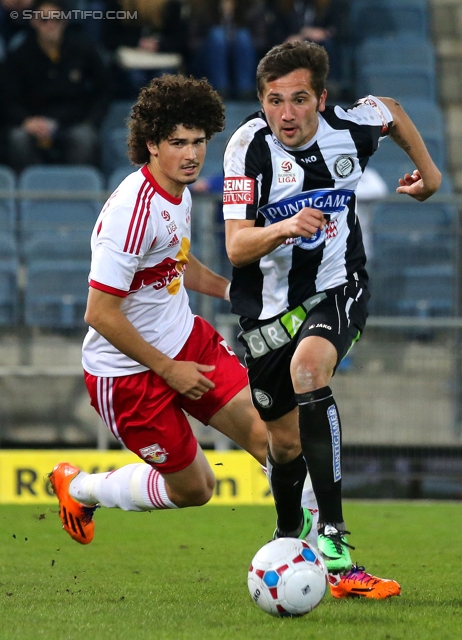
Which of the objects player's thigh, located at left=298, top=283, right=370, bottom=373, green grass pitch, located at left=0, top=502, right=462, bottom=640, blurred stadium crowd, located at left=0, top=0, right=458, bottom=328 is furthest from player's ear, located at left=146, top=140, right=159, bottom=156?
blurred stadium crowd, located at left=0, top=0, right=458, bottom=328

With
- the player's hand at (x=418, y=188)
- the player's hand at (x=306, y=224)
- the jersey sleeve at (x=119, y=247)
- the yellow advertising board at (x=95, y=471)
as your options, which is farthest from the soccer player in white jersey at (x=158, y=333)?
the yellow advertising board at (x=95, y=471)

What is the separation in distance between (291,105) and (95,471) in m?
4.94

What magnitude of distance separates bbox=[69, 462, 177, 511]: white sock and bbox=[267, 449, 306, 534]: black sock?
1.86ft

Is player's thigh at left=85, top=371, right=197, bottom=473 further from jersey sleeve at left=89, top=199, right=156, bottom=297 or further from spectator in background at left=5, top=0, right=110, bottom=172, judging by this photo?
spectator in background at left=5, top=0, right=110, bottom=172

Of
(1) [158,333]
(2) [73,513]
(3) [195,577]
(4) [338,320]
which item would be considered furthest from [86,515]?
(4) [338,320]

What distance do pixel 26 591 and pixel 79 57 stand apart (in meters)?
7.57

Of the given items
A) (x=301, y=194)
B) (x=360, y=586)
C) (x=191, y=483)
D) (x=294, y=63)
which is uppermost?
(x=294, y=63)

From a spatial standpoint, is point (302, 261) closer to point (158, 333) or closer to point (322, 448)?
point (158, 333)

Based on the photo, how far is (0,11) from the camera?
41.7 feet

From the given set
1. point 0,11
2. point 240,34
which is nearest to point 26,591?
point 240,34

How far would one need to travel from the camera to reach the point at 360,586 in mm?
4680

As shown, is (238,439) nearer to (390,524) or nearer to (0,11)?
(390,524)

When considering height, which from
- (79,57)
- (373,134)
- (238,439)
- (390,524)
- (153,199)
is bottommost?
(390,524)

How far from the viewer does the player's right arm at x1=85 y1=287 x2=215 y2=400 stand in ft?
15.5
